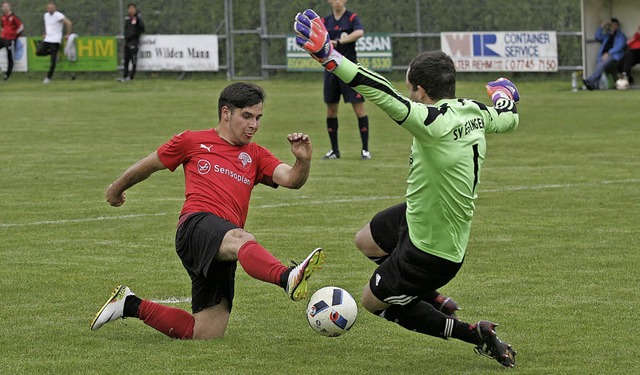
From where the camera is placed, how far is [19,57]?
34.1 metres

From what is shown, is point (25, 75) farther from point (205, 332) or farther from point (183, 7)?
point (205, 332)

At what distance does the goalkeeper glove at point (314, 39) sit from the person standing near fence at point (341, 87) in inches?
403

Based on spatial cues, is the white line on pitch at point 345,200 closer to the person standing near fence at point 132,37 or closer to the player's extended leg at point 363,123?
the player's extended leg at point 363,123

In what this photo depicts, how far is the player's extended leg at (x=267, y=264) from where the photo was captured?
5.89 metres

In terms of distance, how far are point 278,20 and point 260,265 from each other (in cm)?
2835

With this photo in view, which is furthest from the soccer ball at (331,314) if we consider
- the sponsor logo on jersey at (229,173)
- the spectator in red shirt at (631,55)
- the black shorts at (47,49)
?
the black shorts at (47,49)

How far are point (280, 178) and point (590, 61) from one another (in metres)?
→ 21.7

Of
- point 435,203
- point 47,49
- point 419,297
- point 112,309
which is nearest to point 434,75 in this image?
point 435,203

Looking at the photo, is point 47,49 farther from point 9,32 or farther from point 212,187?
point 212,187

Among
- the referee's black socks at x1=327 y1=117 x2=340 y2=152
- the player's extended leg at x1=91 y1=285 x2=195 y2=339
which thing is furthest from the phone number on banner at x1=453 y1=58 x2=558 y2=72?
the player's extended leg at x1=91 y1=285 x2=195 y2=339

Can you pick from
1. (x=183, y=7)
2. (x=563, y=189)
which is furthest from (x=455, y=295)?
(x=183, y=7)

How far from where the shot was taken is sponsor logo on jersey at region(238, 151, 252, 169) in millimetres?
6879

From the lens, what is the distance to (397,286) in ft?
19.7

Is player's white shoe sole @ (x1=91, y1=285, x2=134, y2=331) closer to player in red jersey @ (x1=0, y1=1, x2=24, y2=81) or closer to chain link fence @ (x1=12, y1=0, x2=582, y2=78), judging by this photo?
chain link fence @ (x1=12, y1=0, x2=582, y2=78)
